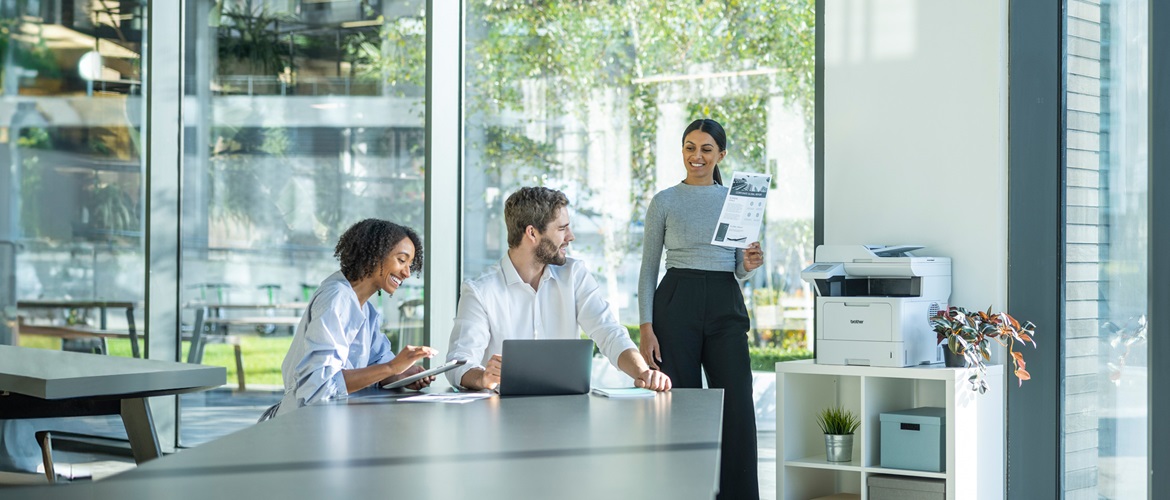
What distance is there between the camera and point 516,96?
5238mm

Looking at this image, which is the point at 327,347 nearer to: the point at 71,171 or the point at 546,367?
the point at 546,367

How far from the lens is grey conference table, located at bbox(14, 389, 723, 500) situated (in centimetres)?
178

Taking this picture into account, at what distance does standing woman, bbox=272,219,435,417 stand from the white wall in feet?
6.02

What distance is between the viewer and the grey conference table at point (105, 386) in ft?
10.5

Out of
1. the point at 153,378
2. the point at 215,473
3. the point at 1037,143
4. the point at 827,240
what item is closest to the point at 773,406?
the point at 827,240

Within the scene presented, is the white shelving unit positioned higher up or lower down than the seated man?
lower down

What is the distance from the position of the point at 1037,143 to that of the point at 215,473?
3301mm

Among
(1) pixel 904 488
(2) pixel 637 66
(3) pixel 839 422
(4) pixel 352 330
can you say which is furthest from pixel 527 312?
(2) pixel 637 66

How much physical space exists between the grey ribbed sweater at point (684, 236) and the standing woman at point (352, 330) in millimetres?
991

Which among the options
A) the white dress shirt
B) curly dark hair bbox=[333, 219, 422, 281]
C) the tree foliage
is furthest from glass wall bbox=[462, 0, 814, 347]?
curly dark hair bbox=[333, 219, 422, 281]

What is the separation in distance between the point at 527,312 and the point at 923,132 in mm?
1769

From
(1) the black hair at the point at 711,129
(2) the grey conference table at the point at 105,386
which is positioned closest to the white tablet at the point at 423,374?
(2) the grey conference table at the point at 105,386

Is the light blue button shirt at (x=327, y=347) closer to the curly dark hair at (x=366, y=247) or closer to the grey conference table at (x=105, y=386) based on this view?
the curly dark hair at (x=366, y=247)

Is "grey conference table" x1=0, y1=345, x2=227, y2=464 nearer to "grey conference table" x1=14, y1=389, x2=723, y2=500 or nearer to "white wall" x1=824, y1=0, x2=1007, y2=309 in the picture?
"grey conference table" x1=14, y1=389, x2=723, y2=500
